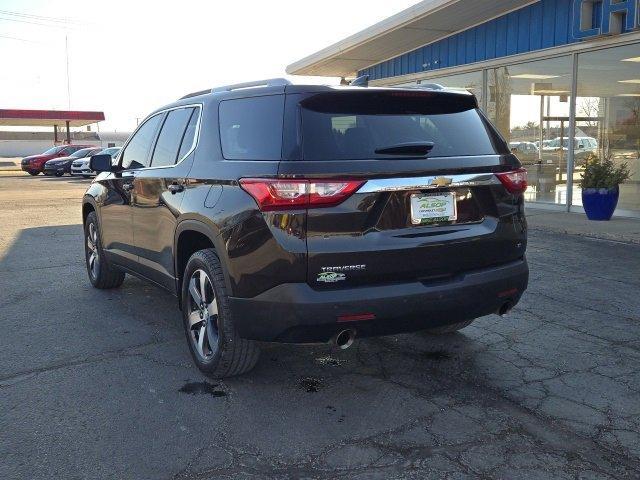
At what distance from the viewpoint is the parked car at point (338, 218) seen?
136 inches

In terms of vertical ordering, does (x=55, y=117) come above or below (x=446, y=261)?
above

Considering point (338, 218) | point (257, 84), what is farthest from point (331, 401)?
point (257, 84)

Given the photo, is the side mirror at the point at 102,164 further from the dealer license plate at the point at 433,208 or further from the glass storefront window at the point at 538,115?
the glass storefront window at the point at 538,115

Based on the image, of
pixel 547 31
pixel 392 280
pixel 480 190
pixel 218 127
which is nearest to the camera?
pixel 392 280

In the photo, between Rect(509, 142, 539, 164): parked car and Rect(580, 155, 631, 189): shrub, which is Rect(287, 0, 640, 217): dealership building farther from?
Answer: Rect(580, 155, 631, 189): shrub

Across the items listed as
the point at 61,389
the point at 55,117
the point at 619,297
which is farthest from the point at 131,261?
the point at 55,117

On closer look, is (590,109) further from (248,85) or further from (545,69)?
(248,85)

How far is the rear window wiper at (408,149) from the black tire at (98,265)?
3703 mm

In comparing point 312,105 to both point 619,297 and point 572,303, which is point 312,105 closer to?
point 572,303

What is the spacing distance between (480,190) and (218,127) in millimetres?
1744

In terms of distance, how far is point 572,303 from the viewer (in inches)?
238

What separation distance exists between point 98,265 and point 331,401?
3751 mm

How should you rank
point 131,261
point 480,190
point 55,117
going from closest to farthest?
1. point 480,190
2. point 131,261
3. point 55,117

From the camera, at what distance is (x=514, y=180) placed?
4133 millimetres
